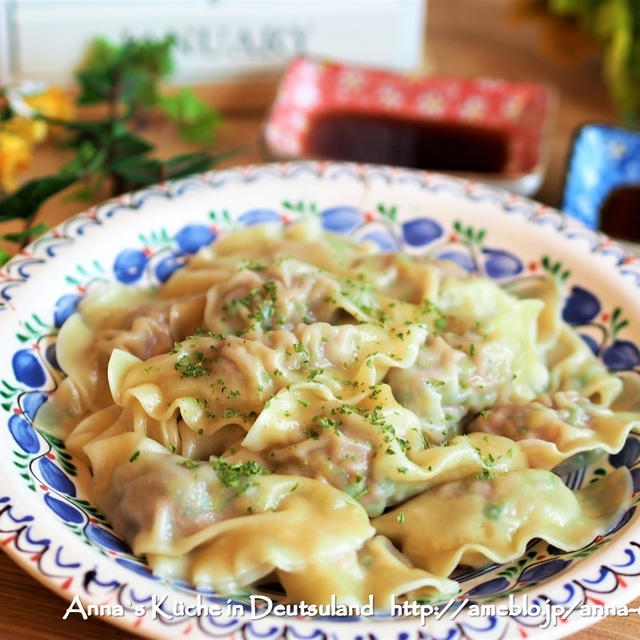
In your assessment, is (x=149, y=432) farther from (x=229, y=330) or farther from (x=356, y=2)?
(x=356, y=2)

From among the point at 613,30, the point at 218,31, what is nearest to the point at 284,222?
the point at 218,31

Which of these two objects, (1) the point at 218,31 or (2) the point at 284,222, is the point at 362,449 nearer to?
(2) the point at 284,222

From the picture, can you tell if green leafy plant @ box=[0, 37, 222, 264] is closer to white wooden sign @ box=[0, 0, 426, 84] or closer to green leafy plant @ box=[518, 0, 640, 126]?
white wooden sign @ box=[0, 0, 426, 84]

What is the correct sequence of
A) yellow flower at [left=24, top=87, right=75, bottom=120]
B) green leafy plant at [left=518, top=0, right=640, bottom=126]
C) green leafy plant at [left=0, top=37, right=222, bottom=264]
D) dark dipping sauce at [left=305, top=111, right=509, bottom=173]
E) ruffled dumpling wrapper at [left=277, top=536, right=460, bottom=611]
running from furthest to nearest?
1. green leafy plant at [left=518, top=0, right=640, bottom=126]
2. dark dipping sauce at [left=305, top=111, right=509, bottom=173]
3. yellow flower at [left=24, top=87, right=75, bottom=120]
4. green leafy plant at [left=0, top=37, right=222, bottom=264]
5. ruffled dumpling wrapper at [left=277, top=536, right=460, bottom=611]

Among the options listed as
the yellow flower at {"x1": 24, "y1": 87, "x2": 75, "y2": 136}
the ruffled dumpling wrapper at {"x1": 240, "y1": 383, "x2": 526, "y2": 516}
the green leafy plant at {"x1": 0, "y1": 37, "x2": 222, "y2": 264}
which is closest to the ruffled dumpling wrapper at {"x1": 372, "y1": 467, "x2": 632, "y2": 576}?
the ruffled dumpling wrapper at {"x1": 240, "y1": 383, "x2": 526, "y2": 516}

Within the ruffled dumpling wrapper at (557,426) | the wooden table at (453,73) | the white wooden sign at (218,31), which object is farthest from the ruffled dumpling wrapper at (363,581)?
the white wooden sign at (218,31)

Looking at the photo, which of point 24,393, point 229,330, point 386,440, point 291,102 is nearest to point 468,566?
point 386,440

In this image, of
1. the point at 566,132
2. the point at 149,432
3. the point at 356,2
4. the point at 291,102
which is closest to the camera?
the point at 149,432
